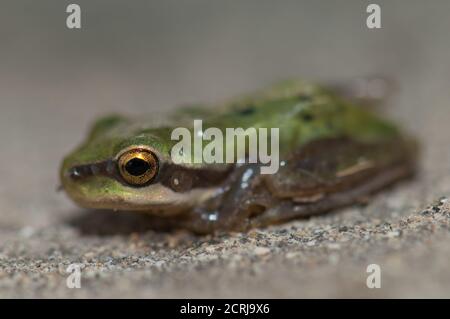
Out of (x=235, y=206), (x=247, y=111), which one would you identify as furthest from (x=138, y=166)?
(x=247, y=111)

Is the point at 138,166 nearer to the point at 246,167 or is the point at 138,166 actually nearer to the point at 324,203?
the point at 246,167

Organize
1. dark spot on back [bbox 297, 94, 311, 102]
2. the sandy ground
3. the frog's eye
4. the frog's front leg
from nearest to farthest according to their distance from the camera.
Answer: the sandy ground, the frog's eye, the frog's front leg, dark spot on back [bbox 297, 94, 311, 102]

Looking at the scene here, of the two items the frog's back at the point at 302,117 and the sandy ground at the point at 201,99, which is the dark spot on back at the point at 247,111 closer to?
the frog's back at the point at 302,117

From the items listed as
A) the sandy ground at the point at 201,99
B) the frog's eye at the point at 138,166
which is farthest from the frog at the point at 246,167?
the sandy ground at the point at 201,99

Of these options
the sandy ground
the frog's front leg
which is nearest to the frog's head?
the frog's front leg

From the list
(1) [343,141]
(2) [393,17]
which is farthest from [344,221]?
(2) [393,17]

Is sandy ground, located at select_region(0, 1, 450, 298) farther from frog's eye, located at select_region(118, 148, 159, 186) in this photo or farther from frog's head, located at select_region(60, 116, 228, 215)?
frog's eye, located at select_region(118, 148, 159, 186)

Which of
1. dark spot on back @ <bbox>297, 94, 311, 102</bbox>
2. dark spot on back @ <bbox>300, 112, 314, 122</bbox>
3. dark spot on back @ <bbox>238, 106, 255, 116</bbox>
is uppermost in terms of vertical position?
dark spot on back @ <bbox>297, 94, 311, 102</bbox>

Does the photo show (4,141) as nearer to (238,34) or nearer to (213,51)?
(213,51)
